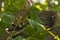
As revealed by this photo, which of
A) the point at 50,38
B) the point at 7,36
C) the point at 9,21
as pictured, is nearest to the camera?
the point at 9,21

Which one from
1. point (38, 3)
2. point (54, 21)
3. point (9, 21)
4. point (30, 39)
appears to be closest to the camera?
point (9, 21)

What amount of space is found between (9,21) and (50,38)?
485mm

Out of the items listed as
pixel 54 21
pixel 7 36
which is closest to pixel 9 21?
pixel 7 36

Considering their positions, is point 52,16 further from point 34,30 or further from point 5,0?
point 34,30

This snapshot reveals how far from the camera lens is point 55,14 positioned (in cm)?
178

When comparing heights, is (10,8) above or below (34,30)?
above

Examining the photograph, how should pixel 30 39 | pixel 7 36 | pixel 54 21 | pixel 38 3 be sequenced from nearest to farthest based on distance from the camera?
pixel 30 39 < pixel 7 36 < pixel 54 21 < pixel 38 3

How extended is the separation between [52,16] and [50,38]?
0.29m

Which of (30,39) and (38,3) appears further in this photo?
(38,3)

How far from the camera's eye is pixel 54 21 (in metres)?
1.71

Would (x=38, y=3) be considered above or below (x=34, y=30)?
above

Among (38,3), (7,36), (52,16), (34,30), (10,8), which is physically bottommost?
(34,30)

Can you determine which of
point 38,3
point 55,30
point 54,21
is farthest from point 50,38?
point 38,3

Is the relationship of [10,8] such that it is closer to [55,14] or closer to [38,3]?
[55,14]
